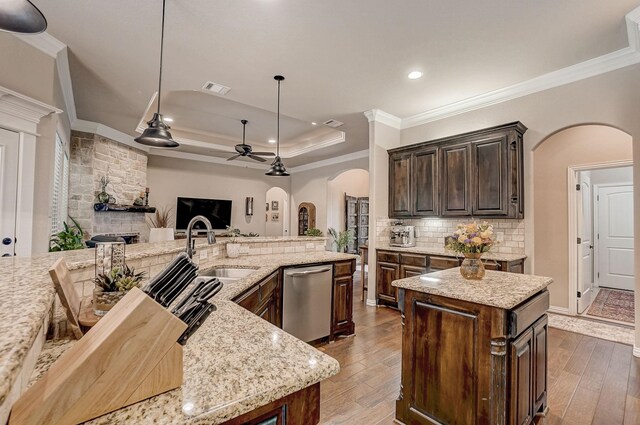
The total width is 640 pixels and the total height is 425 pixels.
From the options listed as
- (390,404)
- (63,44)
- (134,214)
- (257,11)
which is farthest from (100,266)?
(134,214)

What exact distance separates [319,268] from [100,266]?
208 centimetres

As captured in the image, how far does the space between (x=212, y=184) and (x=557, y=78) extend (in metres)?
7.30

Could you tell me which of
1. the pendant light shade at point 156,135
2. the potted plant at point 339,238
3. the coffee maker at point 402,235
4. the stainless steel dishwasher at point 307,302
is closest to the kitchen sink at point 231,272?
the stainless steel dishwasher at point 307,302

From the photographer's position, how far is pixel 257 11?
8.21ft

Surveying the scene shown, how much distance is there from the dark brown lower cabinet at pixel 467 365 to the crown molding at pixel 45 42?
13.0ft

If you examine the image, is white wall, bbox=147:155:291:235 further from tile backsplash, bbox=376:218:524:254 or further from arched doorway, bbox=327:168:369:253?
tile backsplash, bbox=376:218:524:254

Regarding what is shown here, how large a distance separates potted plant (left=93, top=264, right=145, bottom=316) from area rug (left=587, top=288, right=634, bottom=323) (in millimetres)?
5516

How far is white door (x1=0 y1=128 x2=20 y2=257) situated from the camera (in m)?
2.67

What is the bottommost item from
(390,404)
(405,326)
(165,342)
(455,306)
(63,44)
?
(390,404)

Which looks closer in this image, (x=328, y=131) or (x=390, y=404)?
(x=390, y=404)

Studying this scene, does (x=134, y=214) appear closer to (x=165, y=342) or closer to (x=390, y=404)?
(x=390, y=404)

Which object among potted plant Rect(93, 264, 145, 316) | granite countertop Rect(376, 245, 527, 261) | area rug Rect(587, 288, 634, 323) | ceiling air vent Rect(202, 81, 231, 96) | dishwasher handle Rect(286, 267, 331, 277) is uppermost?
ceiling air vent Rect(202, 81, 231, 96)

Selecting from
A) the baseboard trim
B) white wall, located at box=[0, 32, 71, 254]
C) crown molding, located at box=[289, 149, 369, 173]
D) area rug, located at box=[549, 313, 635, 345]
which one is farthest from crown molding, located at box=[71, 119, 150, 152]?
the baseboard trim

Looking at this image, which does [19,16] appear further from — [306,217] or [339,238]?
[306,217]
